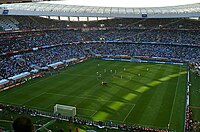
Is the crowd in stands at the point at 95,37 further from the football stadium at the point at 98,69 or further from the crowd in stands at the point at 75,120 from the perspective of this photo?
the crowd in stands at the point at 75,120

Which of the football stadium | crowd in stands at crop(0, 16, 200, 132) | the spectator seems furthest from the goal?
the spectator

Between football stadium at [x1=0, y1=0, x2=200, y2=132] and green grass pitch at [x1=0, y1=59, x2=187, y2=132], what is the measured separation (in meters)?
0.14

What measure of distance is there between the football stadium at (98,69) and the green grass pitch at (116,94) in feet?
0.47

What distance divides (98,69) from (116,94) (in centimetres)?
2183

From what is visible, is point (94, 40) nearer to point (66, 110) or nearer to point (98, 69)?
point (98, 69)

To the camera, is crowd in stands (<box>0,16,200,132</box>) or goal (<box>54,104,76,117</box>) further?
crowd in stands (<box>0,16,200,132</box>)

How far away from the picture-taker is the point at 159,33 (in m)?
93.2

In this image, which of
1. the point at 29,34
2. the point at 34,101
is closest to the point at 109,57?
the point at 29,34

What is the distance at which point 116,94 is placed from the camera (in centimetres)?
4291

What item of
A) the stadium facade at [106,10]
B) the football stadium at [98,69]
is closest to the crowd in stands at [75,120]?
the football stadium at [98,69]

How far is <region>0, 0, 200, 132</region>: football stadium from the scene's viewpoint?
3284 cm

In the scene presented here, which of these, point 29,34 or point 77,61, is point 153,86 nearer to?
point 77,61

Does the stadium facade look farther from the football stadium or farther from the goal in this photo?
the goal

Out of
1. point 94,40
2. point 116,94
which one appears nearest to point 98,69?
point 116,94
